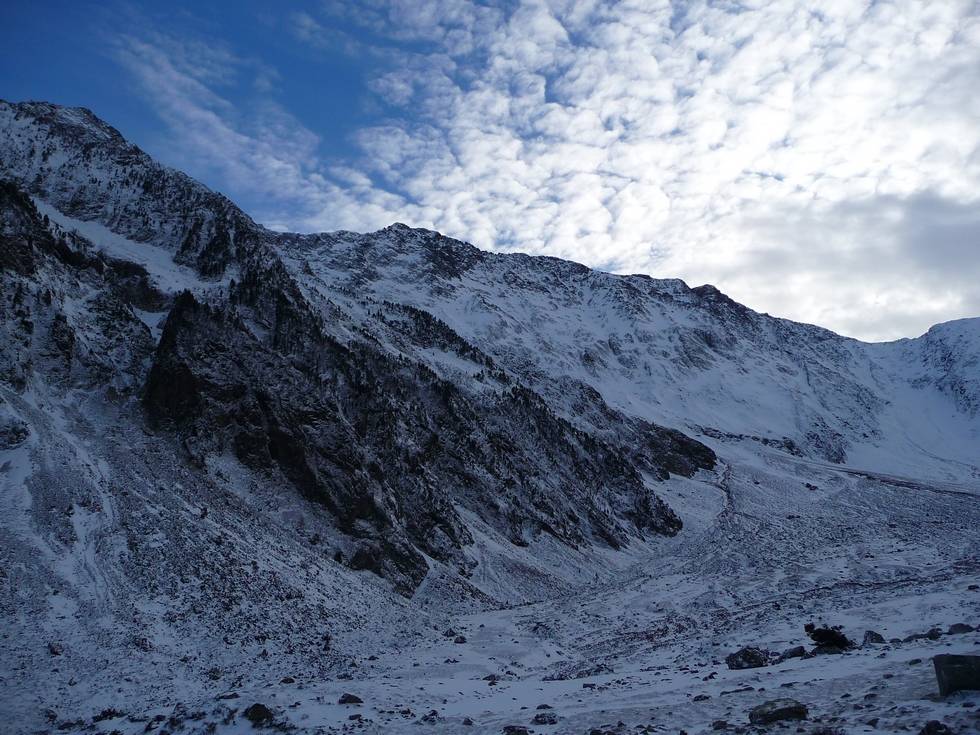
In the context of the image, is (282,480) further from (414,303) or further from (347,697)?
(414,303)

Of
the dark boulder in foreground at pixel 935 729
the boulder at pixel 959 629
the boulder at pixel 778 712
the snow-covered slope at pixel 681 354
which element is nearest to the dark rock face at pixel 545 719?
the boulder at pixel 778 712

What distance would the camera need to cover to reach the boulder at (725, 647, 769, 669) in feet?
58.7

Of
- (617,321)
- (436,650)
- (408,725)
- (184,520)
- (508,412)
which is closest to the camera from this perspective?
(408,725)

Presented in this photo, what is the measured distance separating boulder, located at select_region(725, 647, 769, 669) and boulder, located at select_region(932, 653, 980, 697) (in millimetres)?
7024

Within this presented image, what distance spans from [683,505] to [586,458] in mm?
13678

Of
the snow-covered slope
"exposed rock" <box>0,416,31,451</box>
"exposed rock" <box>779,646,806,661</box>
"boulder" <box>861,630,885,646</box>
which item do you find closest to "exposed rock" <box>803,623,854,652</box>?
"boulder" <box>861,630,885,646</box>

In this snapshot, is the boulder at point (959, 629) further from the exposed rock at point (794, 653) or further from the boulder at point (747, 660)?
the boulder at point (747, 660)

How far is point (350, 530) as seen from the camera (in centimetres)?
3403

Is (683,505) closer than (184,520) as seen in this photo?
No

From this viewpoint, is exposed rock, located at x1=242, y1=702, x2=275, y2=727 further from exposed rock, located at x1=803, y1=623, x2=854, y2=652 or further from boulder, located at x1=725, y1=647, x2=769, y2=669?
exposed rock, located at x1=803, y1=623, x2=854, y2=652

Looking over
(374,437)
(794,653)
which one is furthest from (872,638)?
(374,437)

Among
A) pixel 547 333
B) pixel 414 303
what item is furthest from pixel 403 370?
pixel 547 333

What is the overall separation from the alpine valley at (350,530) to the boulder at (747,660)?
0.10m

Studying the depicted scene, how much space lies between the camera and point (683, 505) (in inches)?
2645
